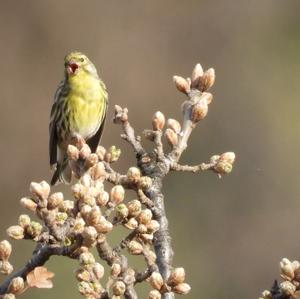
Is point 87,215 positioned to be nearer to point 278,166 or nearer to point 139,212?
point 139,212

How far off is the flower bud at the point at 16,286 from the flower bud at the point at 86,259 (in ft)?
0.42

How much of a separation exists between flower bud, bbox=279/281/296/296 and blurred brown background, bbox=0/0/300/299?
679 cm

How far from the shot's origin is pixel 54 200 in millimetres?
2521

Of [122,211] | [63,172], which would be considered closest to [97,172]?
[122,211]

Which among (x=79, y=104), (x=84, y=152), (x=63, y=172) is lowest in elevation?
(x=84, y=152)

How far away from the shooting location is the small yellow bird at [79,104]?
5695mm

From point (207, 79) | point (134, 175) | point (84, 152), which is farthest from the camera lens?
point (207, 79)

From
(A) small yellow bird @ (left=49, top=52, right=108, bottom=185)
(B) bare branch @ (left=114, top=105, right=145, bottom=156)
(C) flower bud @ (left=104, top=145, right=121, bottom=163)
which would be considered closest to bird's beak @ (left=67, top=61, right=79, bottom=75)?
(A) small yellow bird @ (left=49, top=52, right=108, bottom=185)

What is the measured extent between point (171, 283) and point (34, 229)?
12.1 inches

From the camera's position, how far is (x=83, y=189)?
2541 millimetres

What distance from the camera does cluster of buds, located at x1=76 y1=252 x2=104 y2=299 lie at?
95.6 inches

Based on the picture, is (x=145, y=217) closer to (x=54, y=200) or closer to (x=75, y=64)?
(x=54, y=200)

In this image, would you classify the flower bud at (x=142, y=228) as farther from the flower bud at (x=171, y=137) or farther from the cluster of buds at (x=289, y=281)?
the flower bud at (x=171, y=137)

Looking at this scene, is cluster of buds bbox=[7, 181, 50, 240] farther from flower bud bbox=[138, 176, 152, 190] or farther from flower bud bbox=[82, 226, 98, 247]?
flower bud bbox=[138, 176, 152, 190]
